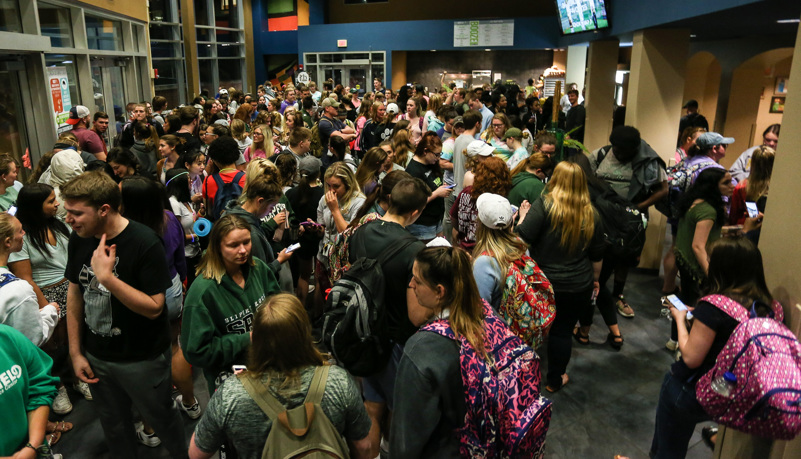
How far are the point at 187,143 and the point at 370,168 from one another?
2470mm

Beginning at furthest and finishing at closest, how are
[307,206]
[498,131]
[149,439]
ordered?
[498,131]
[307,206]
[149,439]

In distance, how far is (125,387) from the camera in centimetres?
264

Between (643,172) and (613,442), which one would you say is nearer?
(613,442)

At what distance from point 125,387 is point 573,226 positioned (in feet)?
8.91

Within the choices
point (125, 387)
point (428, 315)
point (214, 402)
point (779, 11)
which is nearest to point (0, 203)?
point (125, 387)

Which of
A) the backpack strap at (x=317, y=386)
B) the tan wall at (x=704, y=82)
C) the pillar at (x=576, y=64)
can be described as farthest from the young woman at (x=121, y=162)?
the pillar at (x=576, y=64)

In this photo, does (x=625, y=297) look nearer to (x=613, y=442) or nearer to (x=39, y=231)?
(x=613, y=442)

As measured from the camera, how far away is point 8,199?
403cm

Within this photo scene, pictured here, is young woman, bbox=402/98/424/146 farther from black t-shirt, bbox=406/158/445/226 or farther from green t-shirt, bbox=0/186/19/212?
green t-shirt, bbox=0/186/19/212

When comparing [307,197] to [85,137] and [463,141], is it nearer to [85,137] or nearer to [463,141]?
[463,141]

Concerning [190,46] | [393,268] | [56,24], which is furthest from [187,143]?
[190,46]

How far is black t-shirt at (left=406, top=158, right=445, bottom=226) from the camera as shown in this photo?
15.0 ft

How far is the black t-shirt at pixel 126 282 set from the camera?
2518 mm

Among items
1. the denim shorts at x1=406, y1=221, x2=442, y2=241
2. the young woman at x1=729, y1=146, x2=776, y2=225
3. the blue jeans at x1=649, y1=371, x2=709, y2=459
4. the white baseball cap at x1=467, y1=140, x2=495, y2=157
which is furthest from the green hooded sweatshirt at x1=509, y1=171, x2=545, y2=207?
the blue jeans at x1=649, y1=371, x2=709, y2=459
